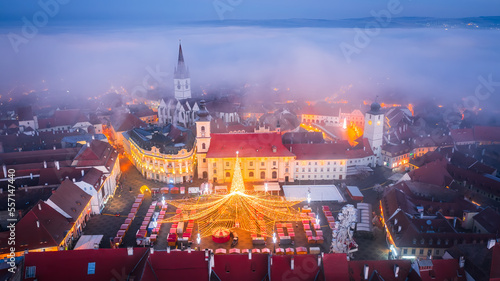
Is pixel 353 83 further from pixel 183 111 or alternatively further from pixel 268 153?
pixel 268 153

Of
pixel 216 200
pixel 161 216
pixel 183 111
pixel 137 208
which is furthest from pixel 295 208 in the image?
pixel 183 111

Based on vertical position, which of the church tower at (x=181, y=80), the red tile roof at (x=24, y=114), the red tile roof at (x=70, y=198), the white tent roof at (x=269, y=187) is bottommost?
the white tent roof at (x=269, y=187)

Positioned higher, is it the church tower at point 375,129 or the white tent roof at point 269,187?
the church tower at point 375,129

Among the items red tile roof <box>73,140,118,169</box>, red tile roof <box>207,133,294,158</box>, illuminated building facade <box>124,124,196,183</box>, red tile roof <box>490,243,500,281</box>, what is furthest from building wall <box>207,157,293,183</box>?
red tile roof <box>490,243,500,281</box>

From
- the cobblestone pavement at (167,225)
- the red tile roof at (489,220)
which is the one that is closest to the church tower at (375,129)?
the cobblestone pavement at (167,225)

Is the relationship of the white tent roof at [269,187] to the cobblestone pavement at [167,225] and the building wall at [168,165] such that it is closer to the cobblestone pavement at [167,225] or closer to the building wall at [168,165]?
the cobblestone pavement at [167,225]

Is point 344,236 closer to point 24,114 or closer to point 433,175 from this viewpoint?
point 433,175
